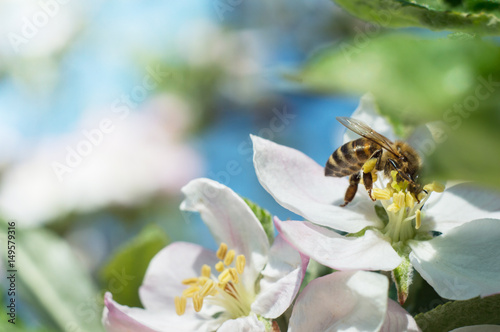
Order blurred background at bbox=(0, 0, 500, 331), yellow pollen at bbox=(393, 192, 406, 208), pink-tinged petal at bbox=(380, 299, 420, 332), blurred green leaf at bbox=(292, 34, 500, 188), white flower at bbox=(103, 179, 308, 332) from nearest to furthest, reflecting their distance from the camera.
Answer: blurred green leaf at bbox=(292, 34, 500, 188)
pink-tinged petal at bbox=(380, 299, 420, 332)
white flower at bbox=(103, 179, 308, 332)
yellow pollen at bbox=(393, 192, 406, 208)
blurred background at bbox=(0, 0, 500, 331)

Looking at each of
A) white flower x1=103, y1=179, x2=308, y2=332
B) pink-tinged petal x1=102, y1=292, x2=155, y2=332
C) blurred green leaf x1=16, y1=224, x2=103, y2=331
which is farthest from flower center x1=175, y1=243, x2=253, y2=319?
blurred green leaf x1=16, y1=224, x2=103, y2=331

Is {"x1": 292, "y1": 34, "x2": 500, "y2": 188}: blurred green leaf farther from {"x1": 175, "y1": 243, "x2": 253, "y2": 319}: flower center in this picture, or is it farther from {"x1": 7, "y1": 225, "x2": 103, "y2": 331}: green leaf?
{"x1": 7, "y1": 225, "x2": 103, "y2": 331}: green leaf

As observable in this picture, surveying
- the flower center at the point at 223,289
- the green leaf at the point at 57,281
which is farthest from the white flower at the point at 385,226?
the green leaf at the point at 57,281

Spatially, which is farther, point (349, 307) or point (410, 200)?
point (410, 200)

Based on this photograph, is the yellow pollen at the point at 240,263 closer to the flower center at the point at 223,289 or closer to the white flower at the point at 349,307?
the flower center at the point at 223,289

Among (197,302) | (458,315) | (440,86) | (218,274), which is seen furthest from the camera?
(218,274)

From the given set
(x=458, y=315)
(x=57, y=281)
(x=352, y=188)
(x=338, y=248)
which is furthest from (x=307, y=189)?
(x=57, y=281)

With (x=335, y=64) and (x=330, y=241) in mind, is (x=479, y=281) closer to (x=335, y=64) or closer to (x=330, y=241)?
(x=330, y=241)

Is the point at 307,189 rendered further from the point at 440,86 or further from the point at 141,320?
the point at 440,86
